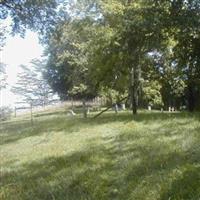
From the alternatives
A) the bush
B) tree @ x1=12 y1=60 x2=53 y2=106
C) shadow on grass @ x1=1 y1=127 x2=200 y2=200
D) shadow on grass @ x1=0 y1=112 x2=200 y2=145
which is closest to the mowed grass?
shadow on grass @ x1=1 y1=127 x2=200 y2=200

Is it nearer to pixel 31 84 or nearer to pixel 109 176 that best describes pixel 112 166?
pixel 109 176

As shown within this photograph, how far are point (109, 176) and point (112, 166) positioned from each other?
107cm

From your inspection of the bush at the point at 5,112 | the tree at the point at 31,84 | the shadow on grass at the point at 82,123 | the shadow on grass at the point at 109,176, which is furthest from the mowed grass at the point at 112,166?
the tree at the point at 31,84

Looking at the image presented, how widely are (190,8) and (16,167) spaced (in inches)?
585

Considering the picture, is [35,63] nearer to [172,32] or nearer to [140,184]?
[172,32]

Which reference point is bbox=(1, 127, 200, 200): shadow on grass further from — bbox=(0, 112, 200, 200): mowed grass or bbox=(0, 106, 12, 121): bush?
bbox=(0, 106, 12, 121): bush

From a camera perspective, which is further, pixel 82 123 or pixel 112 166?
pixel 82 123

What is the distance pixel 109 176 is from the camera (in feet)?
41.7

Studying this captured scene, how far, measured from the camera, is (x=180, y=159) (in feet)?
42.4

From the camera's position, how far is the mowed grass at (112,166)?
11.2 m

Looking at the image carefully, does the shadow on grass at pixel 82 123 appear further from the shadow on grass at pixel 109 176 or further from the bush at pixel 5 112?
the bush at pixel 5 112

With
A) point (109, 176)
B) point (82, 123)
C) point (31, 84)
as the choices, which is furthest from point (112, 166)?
point (31, 84)

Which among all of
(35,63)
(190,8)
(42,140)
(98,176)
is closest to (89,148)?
(98,176)

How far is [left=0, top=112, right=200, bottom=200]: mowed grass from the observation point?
11.2 m
